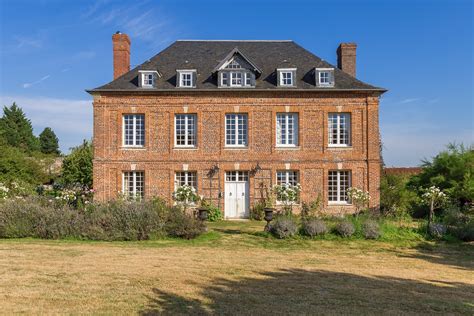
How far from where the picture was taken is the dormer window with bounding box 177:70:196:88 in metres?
20.5

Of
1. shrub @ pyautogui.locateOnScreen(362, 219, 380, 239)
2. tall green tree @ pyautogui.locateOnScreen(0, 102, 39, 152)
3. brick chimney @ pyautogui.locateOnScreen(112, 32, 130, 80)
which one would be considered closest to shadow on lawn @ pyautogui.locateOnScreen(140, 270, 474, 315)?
shrub @ pyautogui.locateOnScreen(362, 219, 380, 239)

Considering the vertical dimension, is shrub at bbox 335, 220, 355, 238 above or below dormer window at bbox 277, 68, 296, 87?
below

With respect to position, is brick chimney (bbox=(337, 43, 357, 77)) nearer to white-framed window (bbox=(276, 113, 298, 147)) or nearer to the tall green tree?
white-framed window (bbox=(276, 113, 298, 147))

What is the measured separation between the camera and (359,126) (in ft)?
67.0

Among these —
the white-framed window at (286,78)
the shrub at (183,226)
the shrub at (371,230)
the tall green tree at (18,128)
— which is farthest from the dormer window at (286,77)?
the tall green tree at (18,128)

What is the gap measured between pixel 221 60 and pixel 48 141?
64358 millimetres

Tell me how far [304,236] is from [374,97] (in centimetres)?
1022

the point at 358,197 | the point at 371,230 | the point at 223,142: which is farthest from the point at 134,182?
the point at 371,230

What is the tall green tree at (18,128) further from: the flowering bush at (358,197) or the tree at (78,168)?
the flowering bush at (358,197)

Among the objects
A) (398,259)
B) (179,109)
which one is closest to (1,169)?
(179,109)

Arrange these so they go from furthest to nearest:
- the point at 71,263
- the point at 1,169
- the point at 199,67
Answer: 1. the point at 1,169
2. the point at 199,67
3. the point at 71,263

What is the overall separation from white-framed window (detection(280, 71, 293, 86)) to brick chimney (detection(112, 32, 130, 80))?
29.1 ft

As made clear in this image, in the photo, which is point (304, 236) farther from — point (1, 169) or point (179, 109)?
point (1, 169)

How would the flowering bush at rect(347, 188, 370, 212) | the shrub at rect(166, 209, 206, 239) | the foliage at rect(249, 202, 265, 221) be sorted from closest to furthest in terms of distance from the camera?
1. the shrub at rect(166, 209, 206, 239)
2. the flowering bush at rect(347, 188, 370, 212)
3. the foliage at rect(249, 202, 265, 221)
